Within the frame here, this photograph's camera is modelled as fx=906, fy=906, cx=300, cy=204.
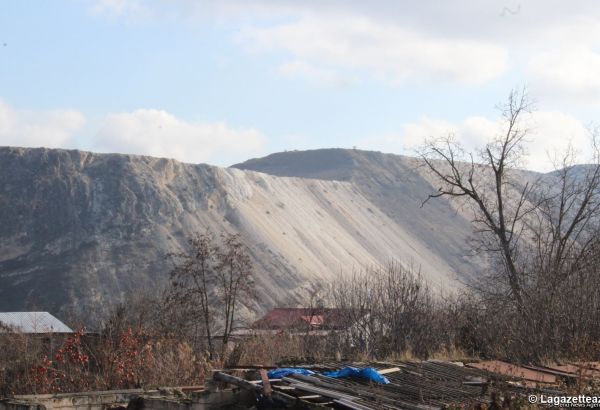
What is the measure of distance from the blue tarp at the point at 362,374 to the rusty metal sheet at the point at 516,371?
1.95 m

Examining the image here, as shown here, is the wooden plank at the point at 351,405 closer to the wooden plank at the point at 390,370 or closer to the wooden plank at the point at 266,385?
the wooden plank at the point at 266,385

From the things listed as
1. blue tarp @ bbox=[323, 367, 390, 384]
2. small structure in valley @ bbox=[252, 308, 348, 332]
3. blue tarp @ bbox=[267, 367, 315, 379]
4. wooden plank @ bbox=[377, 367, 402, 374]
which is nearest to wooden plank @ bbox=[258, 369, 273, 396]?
blue tarp @ bbox=[267, 367, 315, 379]

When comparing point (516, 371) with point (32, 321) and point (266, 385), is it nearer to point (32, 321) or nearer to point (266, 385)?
point (266, 385)

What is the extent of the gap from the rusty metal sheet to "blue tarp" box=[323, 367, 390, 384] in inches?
76.8

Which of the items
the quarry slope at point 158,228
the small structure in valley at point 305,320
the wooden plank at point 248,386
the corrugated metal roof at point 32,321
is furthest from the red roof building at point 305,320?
the wooden plank at point 248,386

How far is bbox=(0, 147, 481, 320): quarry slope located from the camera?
5894 cm

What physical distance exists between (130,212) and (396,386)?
55.3 meters

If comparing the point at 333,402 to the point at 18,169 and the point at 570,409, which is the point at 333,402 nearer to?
the point at 570,409

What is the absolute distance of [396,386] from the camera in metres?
12.6

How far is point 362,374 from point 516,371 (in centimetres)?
277

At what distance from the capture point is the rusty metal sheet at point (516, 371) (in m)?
13.4

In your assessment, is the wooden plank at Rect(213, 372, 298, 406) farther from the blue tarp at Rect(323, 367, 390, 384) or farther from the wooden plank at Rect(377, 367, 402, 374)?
the wooden plank at Rect(377, 367, 402, 374)

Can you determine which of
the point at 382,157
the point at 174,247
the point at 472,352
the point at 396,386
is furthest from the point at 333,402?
the point at 382,157

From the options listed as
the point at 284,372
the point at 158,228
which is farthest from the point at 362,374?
the point at 158,228
